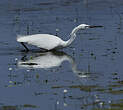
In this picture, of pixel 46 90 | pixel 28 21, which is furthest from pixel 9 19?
pixel 46 90

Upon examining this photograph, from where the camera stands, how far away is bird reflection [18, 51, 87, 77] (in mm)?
11867

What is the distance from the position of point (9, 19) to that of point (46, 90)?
32.0 ft

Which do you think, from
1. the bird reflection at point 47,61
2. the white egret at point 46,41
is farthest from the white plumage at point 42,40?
the bird reflection at point 47,61

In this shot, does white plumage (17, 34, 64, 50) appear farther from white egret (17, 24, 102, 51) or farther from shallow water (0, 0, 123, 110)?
shallow water (0, 0, 123, 110)

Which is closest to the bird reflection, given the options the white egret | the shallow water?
the shallow water

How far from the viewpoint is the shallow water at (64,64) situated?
29.7 feet

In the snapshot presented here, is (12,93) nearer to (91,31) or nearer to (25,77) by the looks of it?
(25,77)

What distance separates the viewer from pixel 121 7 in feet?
69.4

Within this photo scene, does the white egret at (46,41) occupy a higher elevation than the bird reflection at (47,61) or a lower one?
higher

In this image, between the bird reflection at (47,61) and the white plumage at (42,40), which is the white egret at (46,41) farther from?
the bird reflection at (47,61)

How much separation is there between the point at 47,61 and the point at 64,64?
0.56m

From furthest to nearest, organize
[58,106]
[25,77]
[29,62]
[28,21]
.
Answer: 1. [28,21]
2. [29,62]
3. [25,77]
4. [58,106]

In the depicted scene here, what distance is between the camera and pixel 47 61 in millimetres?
12648

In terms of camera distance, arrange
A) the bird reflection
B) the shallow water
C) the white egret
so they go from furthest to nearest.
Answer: the white egret, the bird reflection, the shallow water
